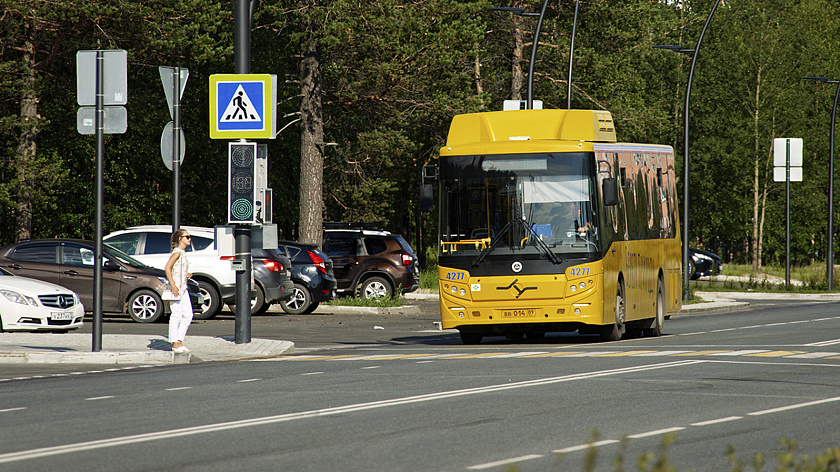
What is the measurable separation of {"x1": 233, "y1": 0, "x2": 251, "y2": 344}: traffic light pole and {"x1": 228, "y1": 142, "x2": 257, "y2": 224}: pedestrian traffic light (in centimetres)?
25

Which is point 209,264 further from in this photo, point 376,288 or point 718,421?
point 718,421

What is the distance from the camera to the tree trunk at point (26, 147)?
Answer: 31.0 metres

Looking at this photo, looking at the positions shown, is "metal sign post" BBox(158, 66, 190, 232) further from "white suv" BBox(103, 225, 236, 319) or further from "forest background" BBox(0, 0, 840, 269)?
"forest background" BBox(0, 0, 840, 269)

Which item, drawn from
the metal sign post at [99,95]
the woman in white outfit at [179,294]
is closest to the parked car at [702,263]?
the woman in white outfit at [179,294]

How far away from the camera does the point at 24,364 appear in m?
15.4

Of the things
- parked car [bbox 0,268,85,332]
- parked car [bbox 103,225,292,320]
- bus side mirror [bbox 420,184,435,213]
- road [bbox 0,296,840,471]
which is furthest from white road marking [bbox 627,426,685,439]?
parked car [bbox 103,225,292,320]

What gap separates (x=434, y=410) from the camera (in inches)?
406

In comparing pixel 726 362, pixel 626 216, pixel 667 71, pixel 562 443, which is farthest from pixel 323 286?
pixel 667 71

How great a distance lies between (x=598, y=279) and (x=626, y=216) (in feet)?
6.41

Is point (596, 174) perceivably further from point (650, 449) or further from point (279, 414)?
point (650, 449)

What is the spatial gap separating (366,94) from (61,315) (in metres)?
15.7

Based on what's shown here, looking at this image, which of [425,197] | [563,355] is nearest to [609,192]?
[425,197]

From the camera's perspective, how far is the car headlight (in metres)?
18.8

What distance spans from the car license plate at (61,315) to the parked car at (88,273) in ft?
10.2
